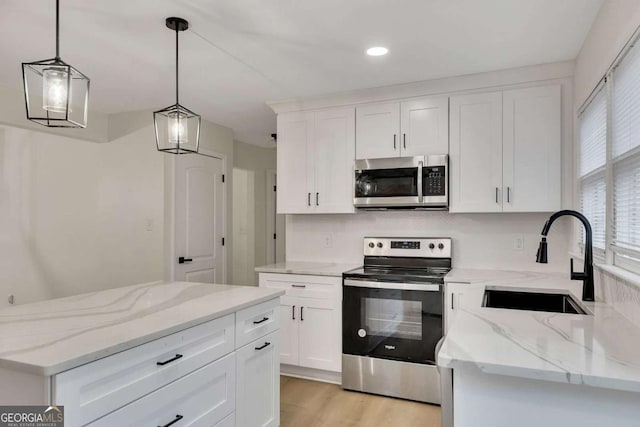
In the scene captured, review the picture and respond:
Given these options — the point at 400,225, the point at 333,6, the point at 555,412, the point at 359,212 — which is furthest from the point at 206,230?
the point at 555,412

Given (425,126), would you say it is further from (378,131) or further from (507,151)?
(507,151)

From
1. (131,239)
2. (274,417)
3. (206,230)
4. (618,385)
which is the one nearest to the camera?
(618,385)

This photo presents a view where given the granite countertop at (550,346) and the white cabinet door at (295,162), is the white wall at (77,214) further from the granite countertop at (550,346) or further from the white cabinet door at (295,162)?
the granite countertop at (550,346)

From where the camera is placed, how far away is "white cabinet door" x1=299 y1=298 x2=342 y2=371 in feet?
10.4

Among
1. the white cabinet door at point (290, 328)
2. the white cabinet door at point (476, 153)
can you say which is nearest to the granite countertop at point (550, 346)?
the white cabinet door at point (476, 153)

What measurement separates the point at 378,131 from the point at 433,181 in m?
0.63

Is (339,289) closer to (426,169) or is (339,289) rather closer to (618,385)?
(426,169)

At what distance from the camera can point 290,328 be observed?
3.32m

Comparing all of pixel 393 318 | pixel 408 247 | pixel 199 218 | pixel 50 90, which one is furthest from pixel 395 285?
pixel 199 218

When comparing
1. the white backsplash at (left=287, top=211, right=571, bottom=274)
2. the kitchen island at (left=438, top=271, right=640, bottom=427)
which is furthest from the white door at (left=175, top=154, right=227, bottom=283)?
the kitchen island at (left=438, top=271, right=640, bottom=427)

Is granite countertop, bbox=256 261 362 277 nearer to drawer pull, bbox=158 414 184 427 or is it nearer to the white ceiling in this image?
the white ceiling

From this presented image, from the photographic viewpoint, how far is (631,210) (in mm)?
1651

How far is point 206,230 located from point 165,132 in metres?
2.37

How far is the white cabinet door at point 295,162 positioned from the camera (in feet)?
11.9
